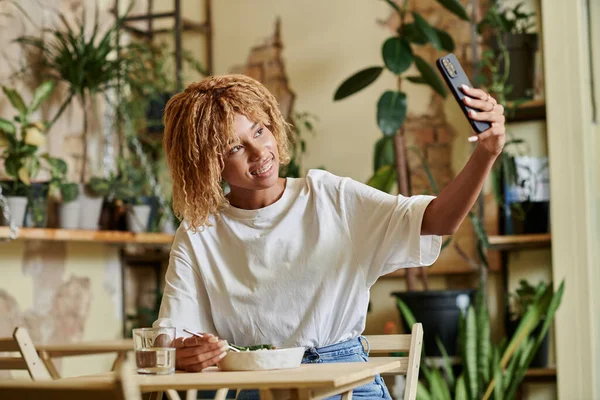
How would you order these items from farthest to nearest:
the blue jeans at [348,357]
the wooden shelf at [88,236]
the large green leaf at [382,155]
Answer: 1. the large green leaf at [382,155]
2. the wooden shelf at [88,236]
3. the blue jeans at [348,357]

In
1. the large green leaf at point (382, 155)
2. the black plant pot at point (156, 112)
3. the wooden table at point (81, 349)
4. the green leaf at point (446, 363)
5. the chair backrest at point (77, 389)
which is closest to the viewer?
the chair backrest at point (77, 389)

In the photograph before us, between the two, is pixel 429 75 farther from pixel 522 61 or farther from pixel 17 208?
pixel 17 208

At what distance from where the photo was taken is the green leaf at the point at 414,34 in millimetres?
3777

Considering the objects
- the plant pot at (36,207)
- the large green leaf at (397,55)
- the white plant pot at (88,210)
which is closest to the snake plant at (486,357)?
the large green leaf at (397,55)

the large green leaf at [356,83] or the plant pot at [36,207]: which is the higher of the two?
the large green leaf at [356,83]

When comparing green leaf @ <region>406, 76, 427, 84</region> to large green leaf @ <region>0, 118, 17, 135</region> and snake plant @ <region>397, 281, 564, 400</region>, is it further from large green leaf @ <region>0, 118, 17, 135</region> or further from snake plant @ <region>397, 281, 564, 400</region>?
large green leaf @ <region>0, 118, 17, 135</region>

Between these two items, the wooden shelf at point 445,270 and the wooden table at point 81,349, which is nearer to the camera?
the wooden table at point 81,349

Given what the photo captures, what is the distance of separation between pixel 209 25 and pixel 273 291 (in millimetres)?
3085

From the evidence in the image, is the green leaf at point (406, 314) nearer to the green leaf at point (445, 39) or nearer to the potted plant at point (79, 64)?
the green leaf at point (445, 39)

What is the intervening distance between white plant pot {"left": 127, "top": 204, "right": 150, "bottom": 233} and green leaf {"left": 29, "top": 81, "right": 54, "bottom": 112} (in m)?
0.64

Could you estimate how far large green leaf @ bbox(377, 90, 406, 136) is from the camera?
3.70 metres

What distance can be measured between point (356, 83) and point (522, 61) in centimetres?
74

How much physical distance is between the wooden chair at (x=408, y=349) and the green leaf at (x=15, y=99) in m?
2.01

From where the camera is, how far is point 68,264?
Answer: 13.1 feet
